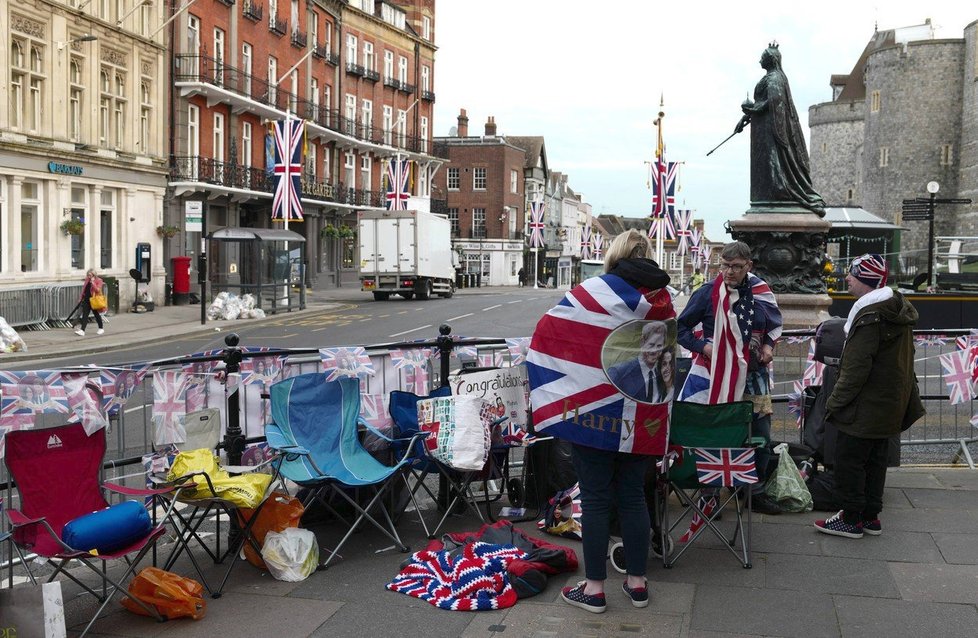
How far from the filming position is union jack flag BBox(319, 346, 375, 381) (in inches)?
279

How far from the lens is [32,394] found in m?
5.70

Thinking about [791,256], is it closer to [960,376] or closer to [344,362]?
[960,376]

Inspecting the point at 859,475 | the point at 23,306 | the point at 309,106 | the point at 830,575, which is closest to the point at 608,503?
the point at 830,575

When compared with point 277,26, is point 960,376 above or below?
below

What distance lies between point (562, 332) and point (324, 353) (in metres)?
2.38

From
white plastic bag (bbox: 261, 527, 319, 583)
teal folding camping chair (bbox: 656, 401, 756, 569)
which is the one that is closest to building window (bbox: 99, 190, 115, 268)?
white plastic bag (bbox: 261, 527, 319, 583)

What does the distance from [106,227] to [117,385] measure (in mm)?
28184

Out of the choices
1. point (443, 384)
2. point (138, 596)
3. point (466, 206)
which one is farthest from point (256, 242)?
point (466, 206)

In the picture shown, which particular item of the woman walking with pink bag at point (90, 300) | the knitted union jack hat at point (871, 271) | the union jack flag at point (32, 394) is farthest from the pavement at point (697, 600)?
the woman walking with pink bag at point (90, 300)

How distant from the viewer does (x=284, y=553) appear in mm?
5941

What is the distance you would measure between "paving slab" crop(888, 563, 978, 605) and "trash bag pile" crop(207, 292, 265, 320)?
1077 inches

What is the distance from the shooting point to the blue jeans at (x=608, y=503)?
17.2 feet

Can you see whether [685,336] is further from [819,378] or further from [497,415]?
[819,378]

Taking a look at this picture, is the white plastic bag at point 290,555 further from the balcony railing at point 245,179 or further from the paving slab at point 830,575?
the balcony railing at point 245,179
